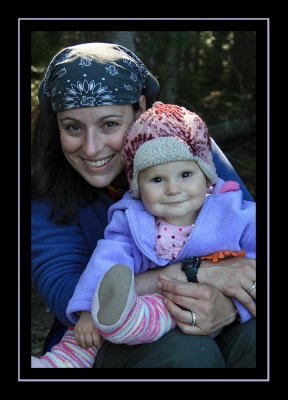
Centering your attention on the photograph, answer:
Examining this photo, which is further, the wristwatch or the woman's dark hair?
the woman's dark hair

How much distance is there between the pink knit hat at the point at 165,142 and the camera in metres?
2.40

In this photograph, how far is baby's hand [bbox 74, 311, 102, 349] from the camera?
2.37 meters

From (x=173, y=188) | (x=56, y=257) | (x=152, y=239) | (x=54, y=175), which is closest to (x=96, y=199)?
(x=54, y=175)

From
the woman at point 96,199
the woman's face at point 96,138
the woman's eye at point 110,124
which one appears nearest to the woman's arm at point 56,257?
the woman at point 96,199

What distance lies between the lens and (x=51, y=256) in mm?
2752

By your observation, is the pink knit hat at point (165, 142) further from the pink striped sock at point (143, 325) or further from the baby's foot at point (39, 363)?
the baby's foot at point (39, 363)

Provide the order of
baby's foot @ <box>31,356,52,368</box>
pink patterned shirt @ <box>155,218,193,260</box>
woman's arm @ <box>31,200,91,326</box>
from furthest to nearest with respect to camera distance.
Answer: woman's arm @ <box>31,200,91,326</box>, pink patterned shirt @ <box>155,218,193,260</box>, baby's foot @ <box>31,356,52,368</box>

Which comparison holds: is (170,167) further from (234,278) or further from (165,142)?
(234,278)

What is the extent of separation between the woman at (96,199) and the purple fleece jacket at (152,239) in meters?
0.08

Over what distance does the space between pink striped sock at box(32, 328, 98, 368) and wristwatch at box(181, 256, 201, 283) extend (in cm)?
49

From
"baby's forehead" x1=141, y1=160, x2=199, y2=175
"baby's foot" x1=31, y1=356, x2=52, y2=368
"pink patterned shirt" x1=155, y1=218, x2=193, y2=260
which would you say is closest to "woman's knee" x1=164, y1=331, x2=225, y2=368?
"pink patterned shirt" x1=155, y1=218, x2=193, y2=260

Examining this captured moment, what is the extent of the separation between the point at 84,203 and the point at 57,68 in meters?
0.65

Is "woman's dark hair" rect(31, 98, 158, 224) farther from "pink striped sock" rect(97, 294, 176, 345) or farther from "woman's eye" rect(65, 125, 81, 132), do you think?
"pink striped sock" rect(97, 294, 176, 345)
